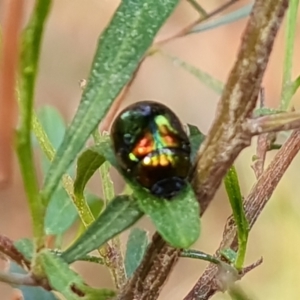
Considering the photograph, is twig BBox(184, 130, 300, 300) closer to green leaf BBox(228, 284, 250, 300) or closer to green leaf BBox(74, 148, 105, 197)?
green leaf BBox(228, 284, 250, 300)

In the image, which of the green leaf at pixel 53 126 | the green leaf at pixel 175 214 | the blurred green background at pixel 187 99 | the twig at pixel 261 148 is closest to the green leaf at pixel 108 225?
the green leaf at pixel 175 214

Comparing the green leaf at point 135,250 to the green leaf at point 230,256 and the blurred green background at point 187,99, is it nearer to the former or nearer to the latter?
the green leaf at point 230,256

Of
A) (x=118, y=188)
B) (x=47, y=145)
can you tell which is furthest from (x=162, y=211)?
(x=118, y=188)

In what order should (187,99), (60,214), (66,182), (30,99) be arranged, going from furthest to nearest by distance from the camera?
(187,99) < (60,214) < (66,182) < (30,99)

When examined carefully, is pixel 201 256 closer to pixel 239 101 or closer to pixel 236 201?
pixel 236 201

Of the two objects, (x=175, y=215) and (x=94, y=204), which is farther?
(x=94, y=204)

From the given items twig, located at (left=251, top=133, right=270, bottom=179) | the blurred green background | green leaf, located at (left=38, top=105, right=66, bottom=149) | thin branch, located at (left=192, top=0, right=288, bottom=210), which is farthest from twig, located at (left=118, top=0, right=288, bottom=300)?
the blurred green background

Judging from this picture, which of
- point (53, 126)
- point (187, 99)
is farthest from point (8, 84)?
point (187, 99)
